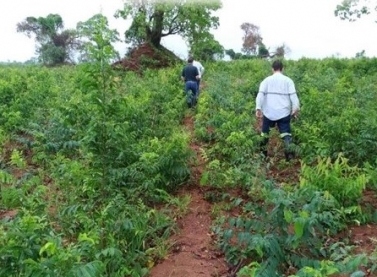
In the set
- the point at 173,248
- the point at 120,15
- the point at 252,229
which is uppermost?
the point at 120,15

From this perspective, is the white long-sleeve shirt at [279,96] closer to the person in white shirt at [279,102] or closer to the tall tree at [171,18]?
the person in white shirt at [279,102]

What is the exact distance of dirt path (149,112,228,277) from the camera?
171 inches

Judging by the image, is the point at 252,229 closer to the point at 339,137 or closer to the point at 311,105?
the point at 339,137

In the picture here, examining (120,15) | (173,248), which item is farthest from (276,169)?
(120,15)

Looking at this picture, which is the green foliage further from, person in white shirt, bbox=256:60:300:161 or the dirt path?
person in white shirt, bbox=256:60:300:161

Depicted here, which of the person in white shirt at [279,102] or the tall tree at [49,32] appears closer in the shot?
the person in white shirt at [279,102]

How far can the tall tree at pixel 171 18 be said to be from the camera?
23484mm

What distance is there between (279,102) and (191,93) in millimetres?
4931

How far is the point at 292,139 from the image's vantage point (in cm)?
765

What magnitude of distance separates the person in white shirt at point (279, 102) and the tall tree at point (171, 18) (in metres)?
16.9

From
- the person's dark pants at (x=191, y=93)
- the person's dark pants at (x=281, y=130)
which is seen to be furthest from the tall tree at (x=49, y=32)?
the person's dark pants at (x=281, y=130)

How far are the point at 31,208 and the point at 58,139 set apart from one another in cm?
333

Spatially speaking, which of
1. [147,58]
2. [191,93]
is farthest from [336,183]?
[147,58]

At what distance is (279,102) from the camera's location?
23.4ft
